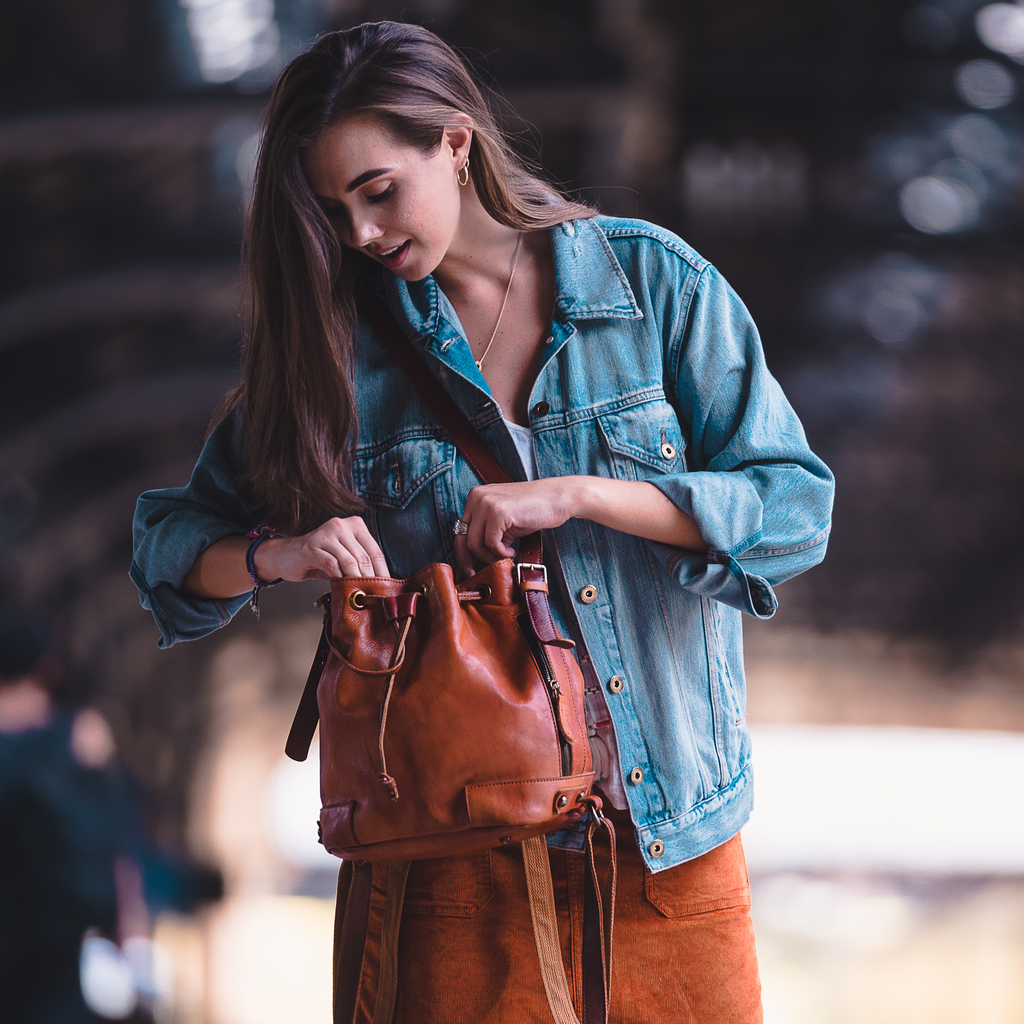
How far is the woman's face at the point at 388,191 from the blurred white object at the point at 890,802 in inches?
931

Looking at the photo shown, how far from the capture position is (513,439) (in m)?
1.88

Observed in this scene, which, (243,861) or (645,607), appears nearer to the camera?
(645,607)

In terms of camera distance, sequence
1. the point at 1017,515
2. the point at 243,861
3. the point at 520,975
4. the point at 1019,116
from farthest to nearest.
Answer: the point at 243,861 → the point at 1017,515 → the point at 1019,116 → the point at 520,975

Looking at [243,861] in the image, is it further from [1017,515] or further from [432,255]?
[432,255]

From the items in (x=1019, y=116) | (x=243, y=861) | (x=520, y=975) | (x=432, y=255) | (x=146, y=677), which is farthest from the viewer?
(x=243, y=861)

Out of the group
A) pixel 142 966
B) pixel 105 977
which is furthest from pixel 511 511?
pixel 142 966

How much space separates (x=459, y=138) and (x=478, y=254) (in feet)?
0.57

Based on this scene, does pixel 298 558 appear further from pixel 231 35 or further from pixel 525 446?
pixel 231 35

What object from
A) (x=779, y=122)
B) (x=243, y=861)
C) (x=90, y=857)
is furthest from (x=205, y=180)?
(x=243, y=861)

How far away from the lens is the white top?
1880 millimetres

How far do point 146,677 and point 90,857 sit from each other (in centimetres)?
1936

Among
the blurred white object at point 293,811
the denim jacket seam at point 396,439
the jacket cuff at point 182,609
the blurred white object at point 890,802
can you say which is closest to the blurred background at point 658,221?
the denim jacket seam at point 396,439

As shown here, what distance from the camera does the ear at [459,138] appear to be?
76.0 inches

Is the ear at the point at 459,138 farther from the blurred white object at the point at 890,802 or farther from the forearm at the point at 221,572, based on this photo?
the blurred white object at the point at 890,802
